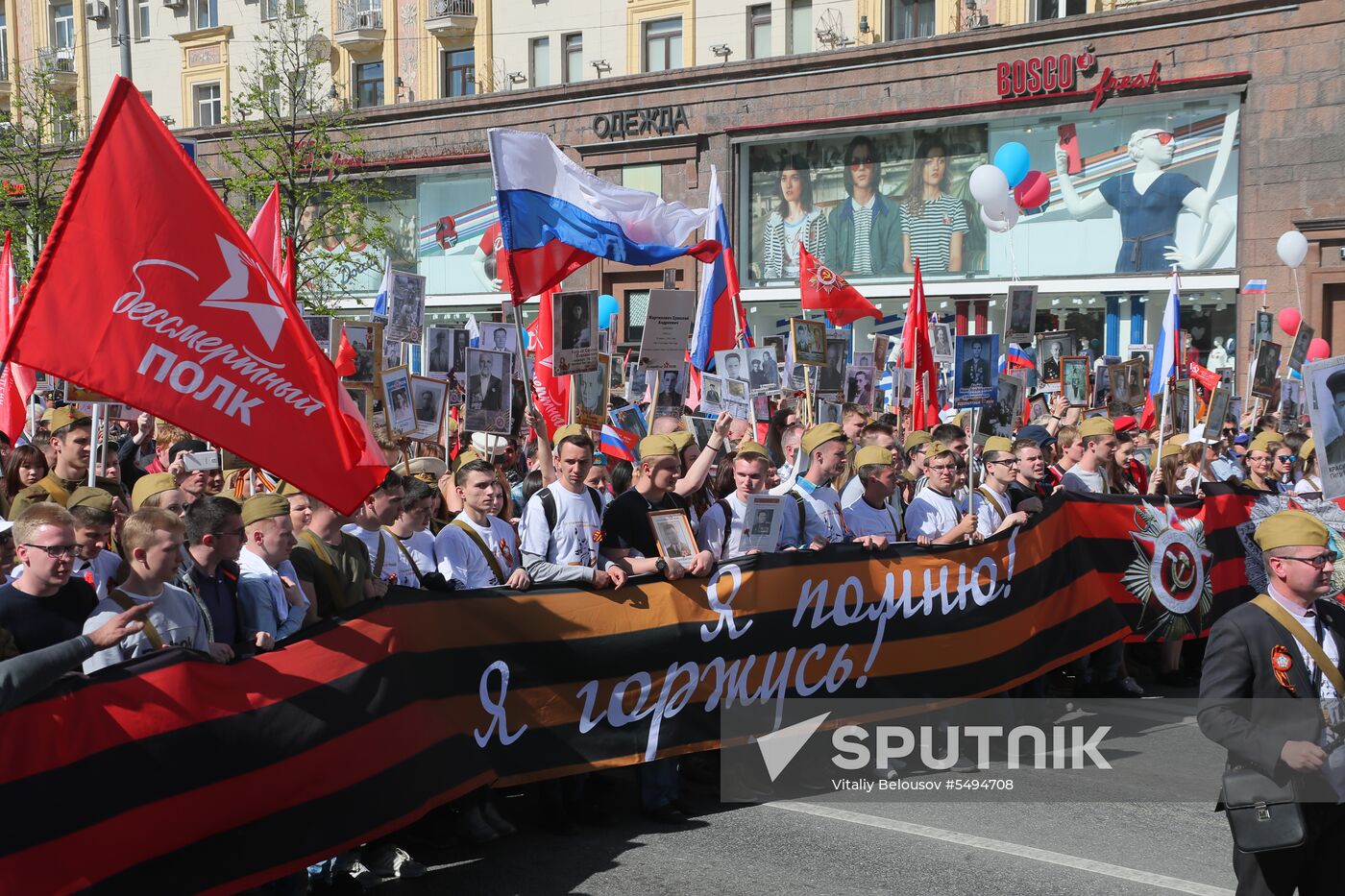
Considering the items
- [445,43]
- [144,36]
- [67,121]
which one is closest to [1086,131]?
[445,43]

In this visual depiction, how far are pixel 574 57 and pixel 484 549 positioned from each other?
30.6 metres

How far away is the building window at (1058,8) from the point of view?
2845 cm

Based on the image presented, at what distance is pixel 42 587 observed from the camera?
4.80 meters

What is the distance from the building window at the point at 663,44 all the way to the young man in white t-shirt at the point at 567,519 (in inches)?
1101

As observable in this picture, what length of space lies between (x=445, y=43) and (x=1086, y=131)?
17.7m

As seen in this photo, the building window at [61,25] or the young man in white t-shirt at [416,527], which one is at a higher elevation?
the building window at [61,25]

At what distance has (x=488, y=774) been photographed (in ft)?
19.3

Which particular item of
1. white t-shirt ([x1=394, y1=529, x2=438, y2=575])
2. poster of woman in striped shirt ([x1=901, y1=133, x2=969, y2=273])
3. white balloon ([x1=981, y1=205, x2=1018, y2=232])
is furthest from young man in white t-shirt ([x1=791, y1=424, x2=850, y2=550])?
poster of woman in striped shirt ([x1=901, y1=133, x2=969, y2=273])

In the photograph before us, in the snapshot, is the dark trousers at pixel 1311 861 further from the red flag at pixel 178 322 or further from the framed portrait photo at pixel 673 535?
the red flag at pixel 178 322

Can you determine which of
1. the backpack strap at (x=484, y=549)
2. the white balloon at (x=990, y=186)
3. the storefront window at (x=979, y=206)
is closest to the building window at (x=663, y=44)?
the storefront window at (x=979, y=206)

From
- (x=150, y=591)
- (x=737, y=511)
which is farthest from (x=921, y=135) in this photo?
(x=150, y=591)

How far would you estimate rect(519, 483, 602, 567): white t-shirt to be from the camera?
6844mm

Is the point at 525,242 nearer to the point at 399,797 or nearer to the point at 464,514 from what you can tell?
the point at 464,514

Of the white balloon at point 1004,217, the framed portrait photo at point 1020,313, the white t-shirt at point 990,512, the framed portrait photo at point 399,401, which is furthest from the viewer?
the white balloon at point 1004,217
